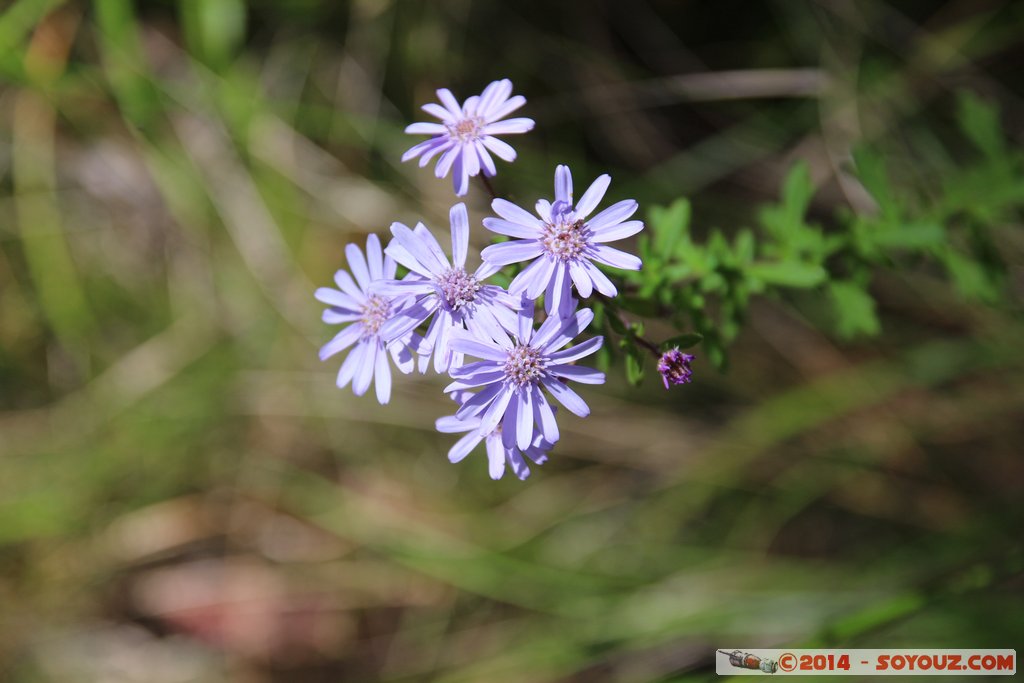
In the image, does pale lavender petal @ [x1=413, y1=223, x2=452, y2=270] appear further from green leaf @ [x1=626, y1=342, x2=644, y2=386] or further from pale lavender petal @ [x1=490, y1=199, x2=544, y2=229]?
green leaf @ [x1=626, y1=342, x2=644, y2=386]

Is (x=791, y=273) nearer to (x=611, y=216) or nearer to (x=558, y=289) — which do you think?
(x=611, y=216)

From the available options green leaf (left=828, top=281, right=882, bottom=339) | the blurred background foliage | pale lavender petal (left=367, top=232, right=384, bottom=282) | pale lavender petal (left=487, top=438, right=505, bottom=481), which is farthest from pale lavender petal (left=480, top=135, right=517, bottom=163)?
the blurred background foliage

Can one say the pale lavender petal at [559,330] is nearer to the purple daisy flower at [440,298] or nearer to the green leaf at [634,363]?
the purple daisy flower at [440,298]

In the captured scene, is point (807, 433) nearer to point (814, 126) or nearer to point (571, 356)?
point (814, 126)

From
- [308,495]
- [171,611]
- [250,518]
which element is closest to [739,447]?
[308,495]

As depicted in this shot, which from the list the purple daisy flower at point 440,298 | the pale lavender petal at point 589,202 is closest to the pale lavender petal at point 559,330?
the purple daisy flower at point 440,298

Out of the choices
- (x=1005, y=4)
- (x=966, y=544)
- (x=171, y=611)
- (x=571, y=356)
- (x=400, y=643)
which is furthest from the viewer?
(x=171, y=611)

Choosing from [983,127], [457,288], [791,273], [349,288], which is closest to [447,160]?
[457,288]
